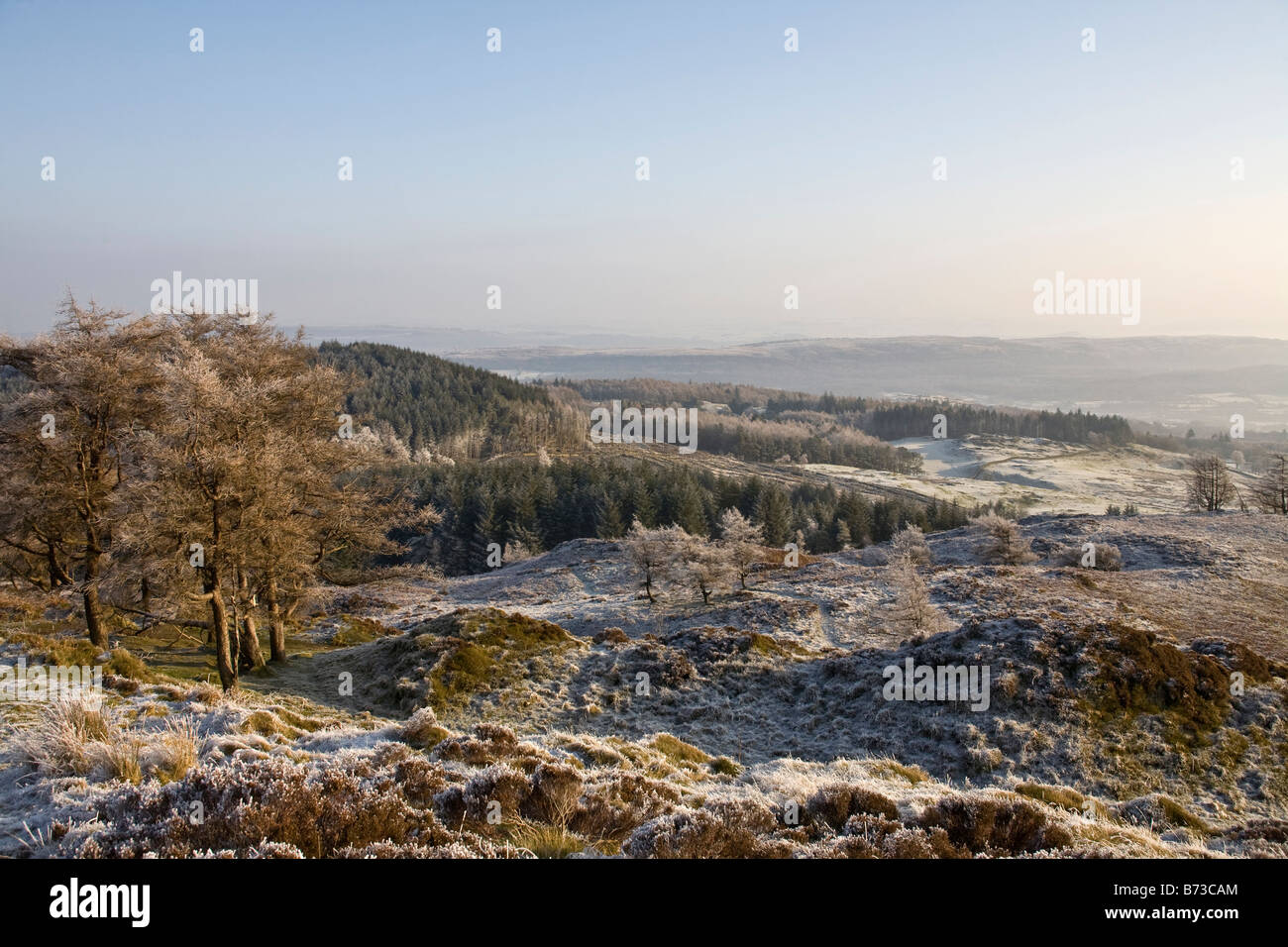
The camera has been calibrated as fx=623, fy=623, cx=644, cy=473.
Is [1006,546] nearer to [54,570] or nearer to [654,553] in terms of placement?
[654,553]

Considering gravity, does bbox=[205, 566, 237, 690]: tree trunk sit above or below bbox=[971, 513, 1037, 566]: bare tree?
above

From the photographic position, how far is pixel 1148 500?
137 meters

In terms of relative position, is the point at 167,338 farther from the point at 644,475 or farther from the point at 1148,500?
the point at 1148,500

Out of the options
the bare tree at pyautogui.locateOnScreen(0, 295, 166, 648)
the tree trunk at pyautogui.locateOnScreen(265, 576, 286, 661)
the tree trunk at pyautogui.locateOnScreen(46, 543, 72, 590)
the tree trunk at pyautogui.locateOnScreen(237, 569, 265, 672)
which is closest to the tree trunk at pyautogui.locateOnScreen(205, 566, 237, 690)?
the bare tree at pyautogui.locateOnScreen(0, 295, 166, 648)

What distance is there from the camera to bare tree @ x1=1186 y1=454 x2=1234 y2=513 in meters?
71.9

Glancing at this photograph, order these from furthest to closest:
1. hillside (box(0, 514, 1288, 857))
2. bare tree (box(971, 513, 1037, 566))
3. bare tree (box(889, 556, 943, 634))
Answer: bare tree (box(971, 513, 1037, 566))
bare tree (box(889, 556, 943, 634))
hillside (box(0, 514, 1288, 857))

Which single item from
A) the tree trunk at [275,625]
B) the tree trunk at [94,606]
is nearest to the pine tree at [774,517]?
the tree trunk at [275,625]

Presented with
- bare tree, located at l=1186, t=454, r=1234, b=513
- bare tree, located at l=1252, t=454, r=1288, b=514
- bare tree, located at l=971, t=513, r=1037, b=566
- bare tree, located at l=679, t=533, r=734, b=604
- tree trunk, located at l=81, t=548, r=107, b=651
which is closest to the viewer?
tree trunk, located at l=81, t=548, r=107, b=651

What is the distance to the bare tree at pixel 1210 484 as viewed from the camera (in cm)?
7194

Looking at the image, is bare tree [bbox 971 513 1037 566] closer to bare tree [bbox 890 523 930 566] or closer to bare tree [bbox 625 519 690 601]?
bare tree [bbox 890 523 930 566]

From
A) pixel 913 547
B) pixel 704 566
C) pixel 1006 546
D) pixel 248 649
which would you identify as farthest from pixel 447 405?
pixel 248 649

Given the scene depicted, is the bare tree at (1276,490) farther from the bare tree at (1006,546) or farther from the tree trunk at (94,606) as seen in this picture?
the tree trunk at (94,606)

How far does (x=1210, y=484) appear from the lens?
72.4 m
